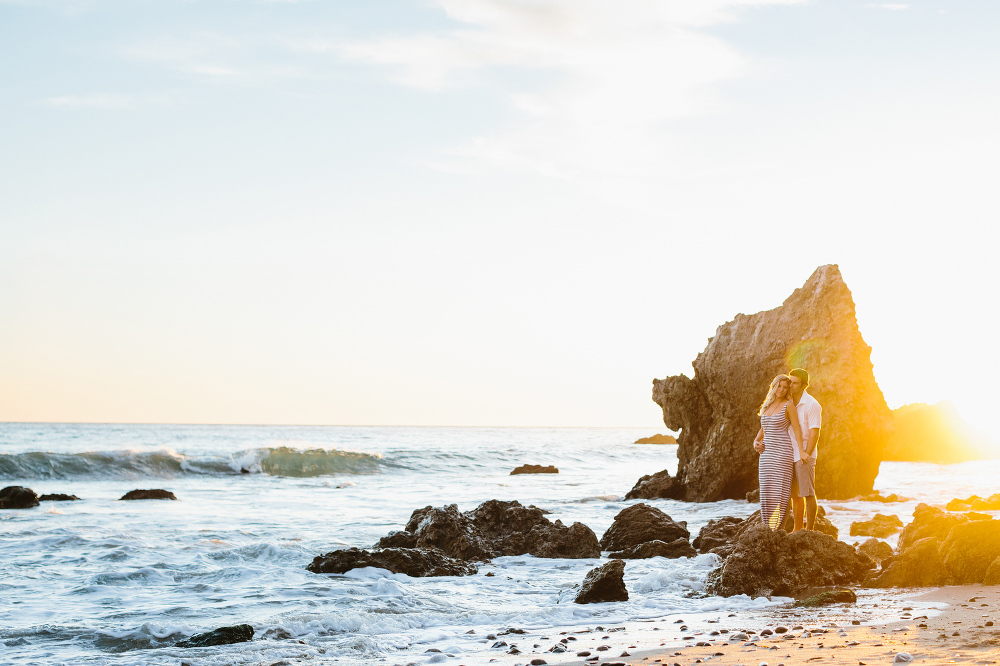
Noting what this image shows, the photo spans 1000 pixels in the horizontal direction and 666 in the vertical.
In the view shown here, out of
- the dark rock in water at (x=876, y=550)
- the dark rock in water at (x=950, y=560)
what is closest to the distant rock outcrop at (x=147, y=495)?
the dark rock in water at (x=876, y=550)

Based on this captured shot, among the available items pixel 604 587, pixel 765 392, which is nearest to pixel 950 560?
pixel 604 587

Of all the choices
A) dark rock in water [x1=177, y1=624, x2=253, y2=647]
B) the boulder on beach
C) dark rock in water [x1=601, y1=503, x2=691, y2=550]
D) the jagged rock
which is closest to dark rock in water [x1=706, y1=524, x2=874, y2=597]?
dark rock in water [x1=601, y1=503, x2=691, y2=550]

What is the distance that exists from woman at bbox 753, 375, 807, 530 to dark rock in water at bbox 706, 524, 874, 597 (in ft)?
2.36

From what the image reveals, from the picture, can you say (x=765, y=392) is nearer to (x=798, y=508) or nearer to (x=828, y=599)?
(x=798, y=508)

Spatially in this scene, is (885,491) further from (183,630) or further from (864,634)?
(183,630)

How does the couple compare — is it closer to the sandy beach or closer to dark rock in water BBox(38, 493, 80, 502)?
the sandy beach

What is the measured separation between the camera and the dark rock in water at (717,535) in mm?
10578

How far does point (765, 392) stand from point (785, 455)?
8.87 meters

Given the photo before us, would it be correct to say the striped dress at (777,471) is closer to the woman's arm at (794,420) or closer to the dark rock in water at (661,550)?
the woman's arm at (794,420)

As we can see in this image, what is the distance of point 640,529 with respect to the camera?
11.1 metres

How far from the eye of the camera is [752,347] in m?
17.9

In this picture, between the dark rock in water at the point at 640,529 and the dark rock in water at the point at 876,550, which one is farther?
the dark rock in water at the point at 640,529

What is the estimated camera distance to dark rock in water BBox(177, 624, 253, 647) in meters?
6.38

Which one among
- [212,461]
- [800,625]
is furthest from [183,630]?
[212,461]
